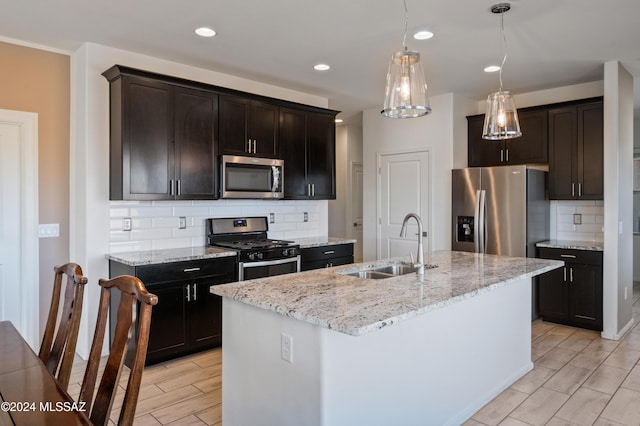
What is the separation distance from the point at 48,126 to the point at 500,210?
4.50 meters

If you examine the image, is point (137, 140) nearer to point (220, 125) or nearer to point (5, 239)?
point (220, 125)

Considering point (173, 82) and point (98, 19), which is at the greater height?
point (98, 19)

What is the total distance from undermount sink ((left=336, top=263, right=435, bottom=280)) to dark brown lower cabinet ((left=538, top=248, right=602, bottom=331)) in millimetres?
2328

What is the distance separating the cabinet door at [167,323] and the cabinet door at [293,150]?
170 cm

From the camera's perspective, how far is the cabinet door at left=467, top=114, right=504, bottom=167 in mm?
5289

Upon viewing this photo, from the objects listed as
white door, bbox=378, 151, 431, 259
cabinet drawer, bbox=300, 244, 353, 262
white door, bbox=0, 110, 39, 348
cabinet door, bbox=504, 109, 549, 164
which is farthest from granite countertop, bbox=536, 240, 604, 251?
white door, bbox=0, 110, 39, 348

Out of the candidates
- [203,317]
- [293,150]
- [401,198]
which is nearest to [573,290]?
[401,198]

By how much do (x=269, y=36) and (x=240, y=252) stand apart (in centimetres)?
185

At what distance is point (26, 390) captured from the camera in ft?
4.57

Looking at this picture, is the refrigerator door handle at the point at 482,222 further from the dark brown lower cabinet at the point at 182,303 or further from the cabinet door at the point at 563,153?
the dark brown lower cabinet at the point at 182,303

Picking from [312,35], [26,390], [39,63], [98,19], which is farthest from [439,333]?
[39,63]

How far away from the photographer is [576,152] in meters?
4.65

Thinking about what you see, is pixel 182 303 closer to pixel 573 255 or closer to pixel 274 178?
pixel 274 178

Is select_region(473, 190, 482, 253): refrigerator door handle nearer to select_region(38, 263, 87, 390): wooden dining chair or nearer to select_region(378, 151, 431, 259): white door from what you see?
select_region(378, 151, 431, 259): white door
